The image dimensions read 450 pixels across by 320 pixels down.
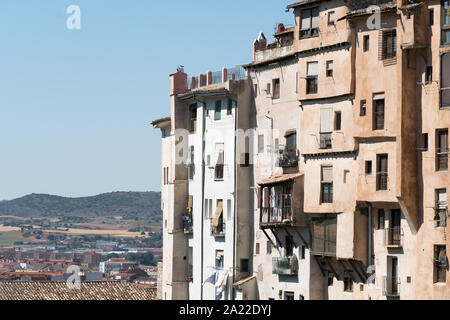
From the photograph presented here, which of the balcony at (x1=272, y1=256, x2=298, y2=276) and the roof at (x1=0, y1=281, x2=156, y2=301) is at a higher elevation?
the balcony at (x1=272, y1=256, x2=298, y2=276)

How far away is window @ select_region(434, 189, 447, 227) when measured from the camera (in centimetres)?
5425

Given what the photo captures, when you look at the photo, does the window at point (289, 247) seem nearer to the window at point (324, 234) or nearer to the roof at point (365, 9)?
the window at point (324, 234)

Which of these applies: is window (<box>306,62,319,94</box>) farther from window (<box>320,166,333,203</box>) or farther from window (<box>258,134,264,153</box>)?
window (<box>258,134,264,153</box>)

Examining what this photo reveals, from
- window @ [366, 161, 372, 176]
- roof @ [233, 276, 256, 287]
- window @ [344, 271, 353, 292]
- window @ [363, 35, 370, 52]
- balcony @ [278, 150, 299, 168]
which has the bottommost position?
roof @ [233, 276, 256, 287]

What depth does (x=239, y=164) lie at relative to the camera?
235ft

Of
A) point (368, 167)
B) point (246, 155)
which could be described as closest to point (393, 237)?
point (368, 167)

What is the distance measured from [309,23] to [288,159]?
8.27 m

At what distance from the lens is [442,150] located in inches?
2153

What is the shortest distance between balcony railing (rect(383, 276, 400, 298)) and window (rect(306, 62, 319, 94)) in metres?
12.6

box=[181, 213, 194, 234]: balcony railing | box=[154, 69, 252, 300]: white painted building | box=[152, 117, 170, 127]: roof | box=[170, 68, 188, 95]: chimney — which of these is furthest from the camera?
box=[152, 117, 170, 127]: roof

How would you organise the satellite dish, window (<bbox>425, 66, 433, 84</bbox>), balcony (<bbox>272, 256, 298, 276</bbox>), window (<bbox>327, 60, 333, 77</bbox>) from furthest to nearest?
balcony (<bbox>272, 256, 298, 276</bbox>)
window (<bbox>327, 60, 333, 77</bbox>)
window (<bbox>425, 66, 433, 84</bbox>)
the satellite dish

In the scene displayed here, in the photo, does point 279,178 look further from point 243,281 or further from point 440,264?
point 440,264

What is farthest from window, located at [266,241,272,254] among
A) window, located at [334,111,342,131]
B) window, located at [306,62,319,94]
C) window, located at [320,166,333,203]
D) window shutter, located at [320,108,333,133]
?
window, located at [306,62,319,94]
